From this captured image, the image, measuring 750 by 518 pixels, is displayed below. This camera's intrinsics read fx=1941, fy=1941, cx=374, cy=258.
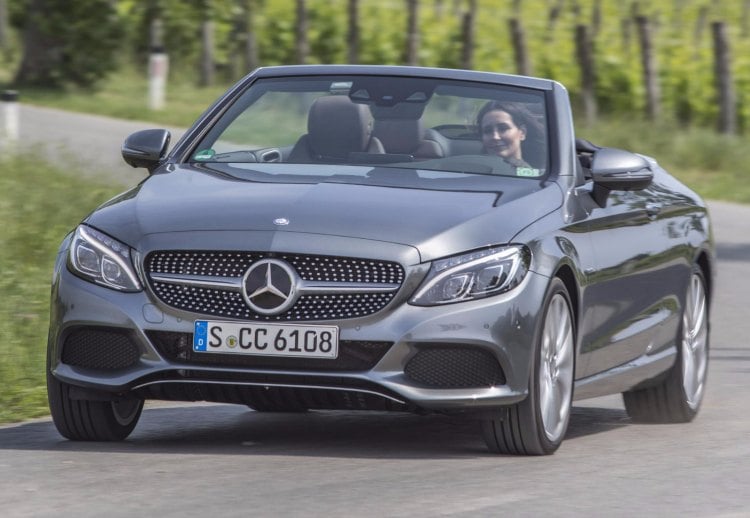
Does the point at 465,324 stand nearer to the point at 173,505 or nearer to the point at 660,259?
the point at 173,505

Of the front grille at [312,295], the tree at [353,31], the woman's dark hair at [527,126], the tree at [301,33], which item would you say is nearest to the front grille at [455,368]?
the front grille at [312,295]

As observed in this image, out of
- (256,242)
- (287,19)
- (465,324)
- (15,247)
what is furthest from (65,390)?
(287,19)

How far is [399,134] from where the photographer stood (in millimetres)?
7855

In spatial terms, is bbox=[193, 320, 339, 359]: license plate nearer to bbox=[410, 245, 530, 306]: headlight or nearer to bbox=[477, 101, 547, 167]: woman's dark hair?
bbox=[410, 245, 530, 306]: headlight

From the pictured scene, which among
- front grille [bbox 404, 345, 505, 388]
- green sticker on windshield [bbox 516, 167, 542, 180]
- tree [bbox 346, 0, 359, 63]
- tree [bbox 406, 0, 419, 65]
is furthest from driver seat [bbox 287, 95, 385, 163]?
tree [bbox 346, 0, 359, 63]

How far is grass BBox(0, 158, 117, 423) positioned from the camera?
8.60 meters

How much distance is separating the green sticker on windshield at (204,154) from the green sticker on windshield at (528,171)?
130 cm

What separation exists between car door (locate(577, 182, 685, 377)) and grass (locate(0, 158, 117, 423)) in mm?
2352

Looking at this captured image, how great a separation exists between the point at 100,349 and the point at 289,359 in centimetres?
72

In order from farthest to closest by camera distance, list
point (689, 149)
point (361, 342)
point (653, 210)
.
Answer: point (689, 149), point (653, 210), point (361, 342)

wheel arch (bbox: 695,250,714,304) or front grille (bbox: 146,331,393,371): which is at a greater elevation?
front grille (bbox: 146,331,393,371)

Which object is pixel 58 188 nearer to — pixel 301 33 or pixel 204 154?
pixel 204 154

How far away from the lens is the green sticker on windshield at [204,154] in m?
8.01

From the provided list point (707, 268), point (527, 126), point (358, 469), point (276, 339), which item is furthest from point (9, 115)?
point (358, 469)
